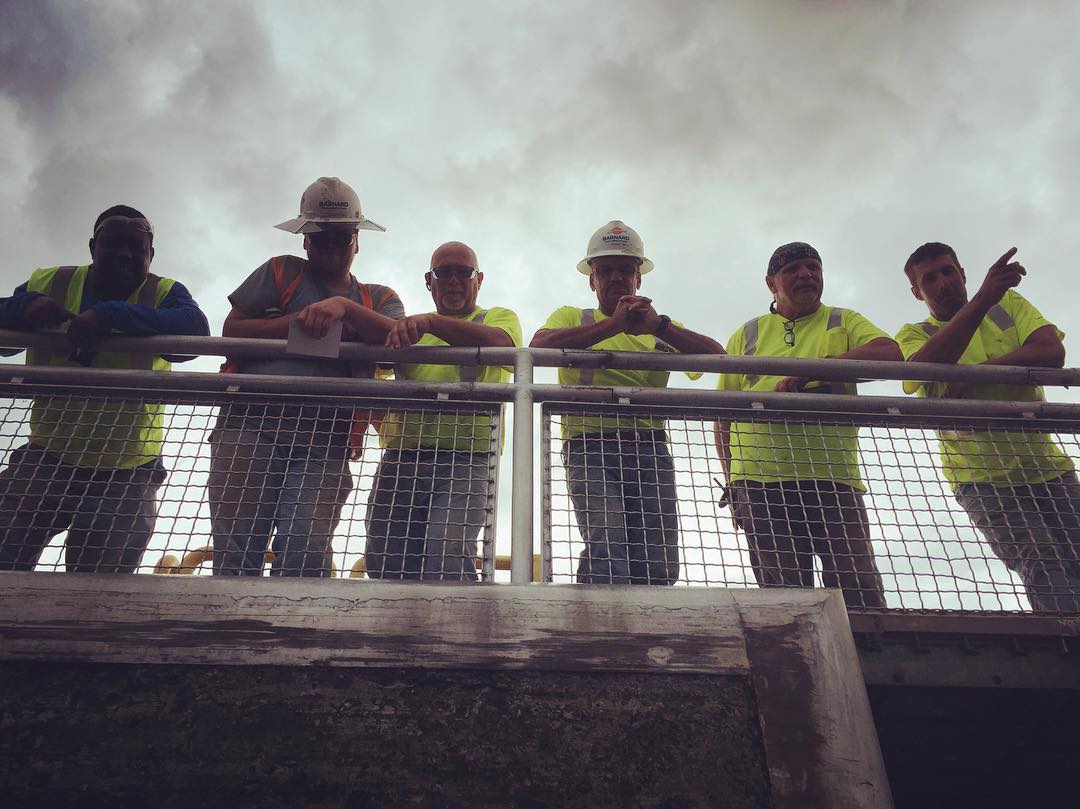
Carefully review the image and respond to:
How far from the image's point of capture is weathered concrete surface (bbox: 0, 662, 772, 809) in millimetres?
1355

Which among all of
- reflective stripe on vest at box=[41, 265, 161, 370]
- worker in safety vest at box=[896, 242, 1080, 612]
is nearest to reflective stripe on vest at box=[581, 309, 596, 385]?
worker in safety vest at box=[896, 242, 1080, 612]

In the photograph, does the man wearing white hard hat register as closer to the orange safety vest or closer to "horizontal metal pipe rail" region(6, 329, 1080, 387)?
"horizontal metal pipe rail" region(6, 329, 1080, 387)

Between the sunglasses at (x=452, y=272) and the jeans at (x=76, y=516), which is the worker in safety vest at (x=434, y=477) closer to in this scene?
the sunglasses at (x=452, y=272)

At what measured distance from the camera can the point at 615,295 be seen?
12.0ft

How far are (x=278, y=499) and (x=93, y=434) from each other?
2.50ft

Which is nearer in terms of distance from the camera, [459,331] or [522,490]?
[522,490]

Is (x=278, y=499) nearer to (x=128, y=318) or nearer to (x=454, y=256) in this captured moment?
(x=128, y=318)

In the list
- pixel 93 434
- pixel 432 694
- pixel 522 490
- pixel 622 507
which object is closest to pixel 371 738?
pixel 432 694

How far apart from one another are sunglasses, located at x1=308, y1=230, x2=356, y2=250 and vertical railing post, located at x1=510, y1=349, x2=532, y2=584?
1.42 metres

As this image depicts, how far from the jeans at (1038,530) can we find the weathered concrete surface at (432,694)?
136cm

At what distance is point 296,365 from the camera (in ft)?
9.06

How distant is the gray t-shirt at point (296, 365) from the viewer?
97.1 inches

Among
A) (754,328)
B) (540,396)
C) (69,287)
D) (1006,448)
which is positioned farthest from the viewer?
(754,328)

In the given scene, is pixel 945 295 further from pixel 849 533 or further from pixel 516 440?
pixel 516 440
